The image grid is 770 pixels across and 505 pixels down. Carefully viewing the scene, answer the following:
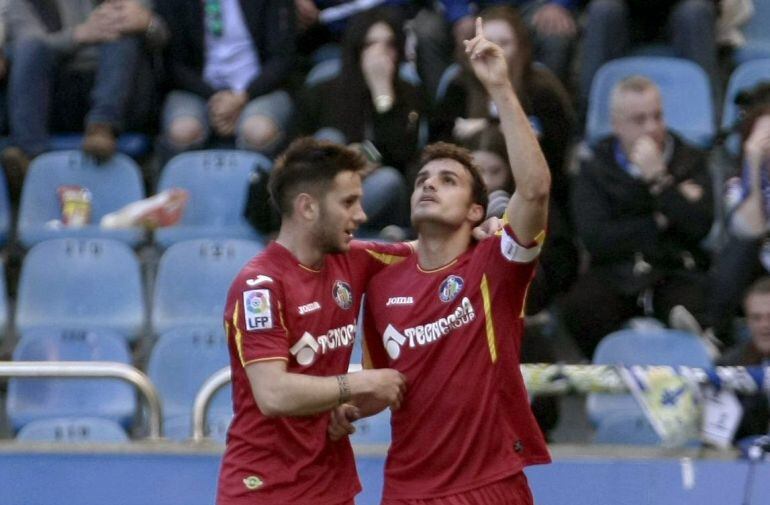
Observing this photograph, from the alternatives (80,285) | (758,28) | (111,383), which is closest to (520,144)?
(111,383)

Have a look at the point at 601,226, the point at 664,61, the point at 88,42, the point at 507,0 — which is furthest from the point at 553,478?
the point at 88,42

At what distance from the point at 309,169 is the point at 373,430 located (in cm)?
173

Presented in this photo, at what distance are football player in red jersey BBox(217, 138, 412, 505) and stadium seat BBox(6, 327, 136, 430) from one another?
2.20m

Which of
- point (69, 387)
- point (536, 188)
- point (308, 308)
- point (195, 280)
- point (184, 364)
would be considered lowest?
point (69, 387)

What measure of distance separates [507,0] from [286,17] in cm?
125

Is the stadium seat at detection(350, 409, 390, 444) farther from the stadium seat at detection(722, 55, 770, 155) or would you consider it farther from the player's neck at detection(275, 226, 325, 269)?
the stadium seat at detection(722, 55, 770, 155)

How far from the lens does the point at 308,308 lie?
4.93 m

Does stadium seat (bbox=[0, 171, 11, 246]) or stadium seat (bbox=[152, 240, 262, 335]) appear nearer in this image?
stadium seat (bbox=[152, 240, 262, 335])

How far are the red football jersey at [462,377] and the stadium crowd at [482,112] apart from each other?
1301 millimetres

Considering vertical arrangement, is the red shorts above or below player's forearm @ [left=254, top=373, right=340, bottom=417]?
below

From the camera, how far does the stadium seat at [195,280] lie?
24.9 feet

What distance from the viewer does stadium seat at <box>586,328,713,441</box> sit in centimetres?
655

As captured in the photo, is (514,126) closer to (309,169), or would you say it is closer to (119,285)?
(309,169)

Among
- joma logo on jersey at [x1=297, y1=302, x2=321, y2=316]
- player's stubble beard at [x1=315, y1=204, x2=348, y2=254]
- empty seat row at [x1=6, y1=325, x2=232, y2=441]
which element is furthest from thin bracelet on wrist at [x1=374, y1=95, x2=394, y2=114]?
joma logo on jersey at [x1=297, y1=302, x2=321, y2=316]
